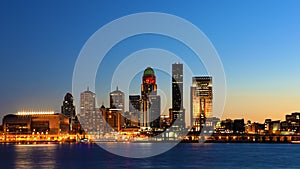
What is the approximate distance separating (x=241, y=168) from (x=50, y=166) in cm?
2512

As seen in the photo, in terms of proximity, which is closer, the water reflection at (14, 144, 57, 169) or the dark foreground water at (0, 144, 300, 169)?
the water reflection at (14, 144, 57, 169)

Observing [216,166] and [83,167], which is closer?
[83,167]

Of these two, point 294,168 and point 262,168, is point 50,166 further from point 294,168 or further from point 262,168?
point 294,168

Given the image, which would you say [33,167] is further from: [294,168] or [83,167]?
[294,168]

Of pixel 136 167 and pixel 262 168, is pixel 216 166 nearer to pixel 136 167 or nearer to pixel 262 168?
pixel 262 168

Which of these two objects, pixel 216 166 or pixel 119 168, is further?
pixel 216 166

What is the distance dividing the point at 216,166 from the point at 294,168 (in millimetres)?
10419

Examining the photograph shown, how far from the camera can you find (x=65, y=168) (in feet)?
225

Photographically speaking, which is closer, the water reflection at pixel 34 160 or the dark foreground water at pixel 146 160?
the water reflection at pixel 34 160

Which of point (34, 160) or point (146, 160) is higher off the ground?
point (34, 160)

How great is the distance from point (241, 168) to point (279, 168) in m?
5.87

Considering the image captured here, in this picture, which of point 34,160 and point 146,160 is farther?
point 146,160

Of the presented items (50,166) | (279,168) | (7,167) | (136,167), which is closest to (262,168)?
(279,168)

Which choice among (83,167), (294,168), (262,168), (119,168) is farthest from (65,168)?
(294,168)
